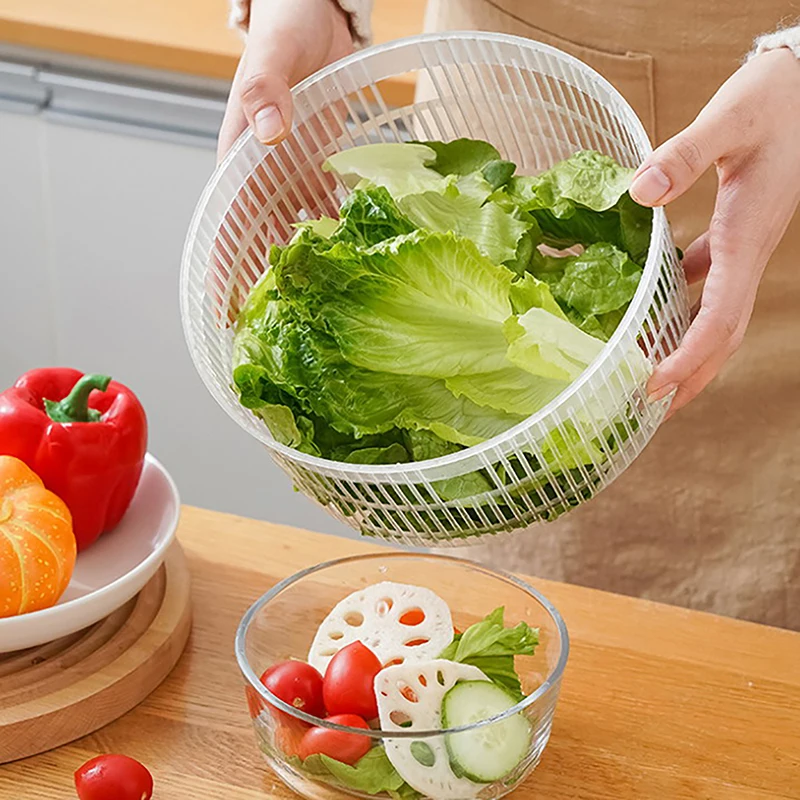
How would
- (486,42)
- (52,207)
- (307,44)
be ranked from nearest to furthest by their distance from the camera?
(486,42) < (307,44) < (52,207)

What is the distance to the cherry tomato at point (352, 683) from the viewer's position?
0.90 m

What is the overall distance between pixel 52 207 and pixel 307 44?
1.15 meters

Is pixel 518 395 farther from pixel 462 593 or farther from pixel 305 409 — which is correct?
pixel 462 593

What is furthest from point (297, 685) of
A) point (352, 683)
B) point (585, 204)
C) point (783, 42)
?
point (783, 42)

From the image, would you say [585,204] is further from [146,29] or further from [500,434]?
[146,29]

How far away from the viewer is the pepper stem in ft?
3.92

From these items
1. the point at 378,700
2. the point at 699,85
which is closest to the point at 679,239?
the point at 699,85

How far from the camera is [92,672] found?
1004mm

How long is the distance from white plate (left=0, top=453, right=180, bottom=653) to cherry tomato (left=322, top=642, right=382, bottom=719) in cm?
20

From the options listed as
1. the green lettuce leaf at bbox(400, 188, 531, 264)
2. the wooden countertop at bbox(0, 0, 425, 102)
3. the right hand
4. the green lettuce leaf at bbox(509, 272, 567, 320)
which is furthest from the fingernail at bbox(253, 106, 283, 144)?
the wooden countertop at bbox(0, 0, 425, 102)

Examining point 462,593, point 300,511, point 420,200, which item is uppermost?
point 420,200

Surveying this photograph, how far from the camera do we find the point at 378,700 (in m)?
0.88

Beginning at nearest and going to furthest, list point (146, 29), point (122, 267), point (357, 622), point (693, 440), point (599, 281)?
point (599, 281) < point (357, 622) < point (693, 440) < point (146, 29) < point (122, 267)

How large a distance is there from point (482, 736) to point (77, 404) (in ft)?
1.71
